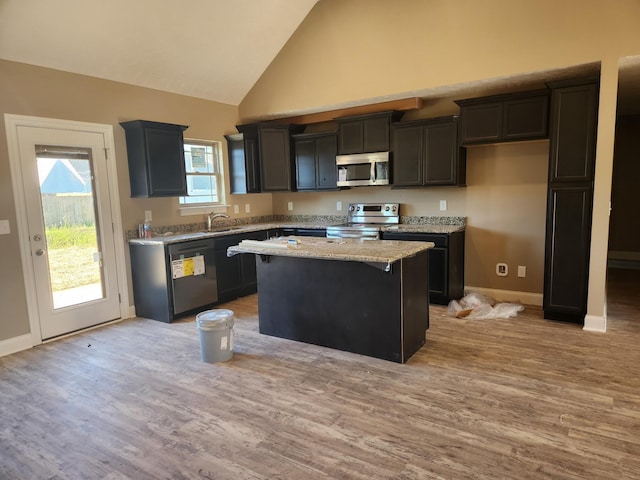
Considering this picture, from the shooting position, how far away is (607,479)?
1959 mm

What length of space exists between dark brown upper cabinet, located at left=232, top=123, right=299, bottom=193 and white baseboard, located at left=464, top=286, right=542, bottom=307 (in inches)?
118

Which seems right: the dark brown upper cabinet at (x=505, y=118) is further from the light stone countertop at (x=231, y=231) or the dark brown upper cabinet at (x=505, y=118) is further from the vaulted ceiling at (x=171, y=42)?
the light stone countertop at (x=231, y=231)

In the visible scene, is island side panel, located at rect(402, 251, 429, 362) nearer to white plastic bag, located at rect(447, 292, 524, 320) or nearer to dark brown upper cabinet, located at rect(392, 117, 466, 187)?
white plastic bag, located at rect(447, 292, 524, 320)

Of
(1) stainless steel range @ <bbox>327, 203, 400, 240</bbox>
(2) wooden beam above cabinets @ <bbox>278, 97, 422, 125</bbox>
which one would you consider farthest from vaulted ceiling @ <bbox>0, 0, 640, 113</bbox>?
(1) stainless steel range @ <bbox>327, 203, 400, 240</bbox>

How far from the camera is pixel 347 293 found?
11.3ft

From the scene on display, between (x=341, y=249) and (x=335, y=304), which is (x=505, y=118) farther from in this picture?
(x=335, y=304)

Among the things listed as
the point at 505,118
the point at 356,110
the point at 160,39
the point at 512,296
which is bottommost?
the point at 512,296

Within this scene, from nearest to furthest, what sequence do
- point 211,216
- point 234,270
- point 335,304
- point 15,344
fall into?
point 335,304
point 15,344
point 234,270
point 211,216

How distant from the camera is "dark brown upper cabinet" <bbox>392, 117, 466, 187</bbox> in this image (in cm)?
477

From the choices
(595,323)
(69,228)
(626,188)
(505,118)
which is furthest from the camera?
(626,188)

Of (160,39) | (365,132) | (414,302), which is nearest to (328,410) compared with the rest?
(414,302)

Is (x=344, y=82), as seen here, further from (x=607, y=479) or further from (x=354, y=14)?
(x=607, y=479)

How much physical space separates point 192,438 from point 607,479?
7.08 feet

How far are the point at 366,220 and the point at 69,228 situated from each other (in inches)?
140
